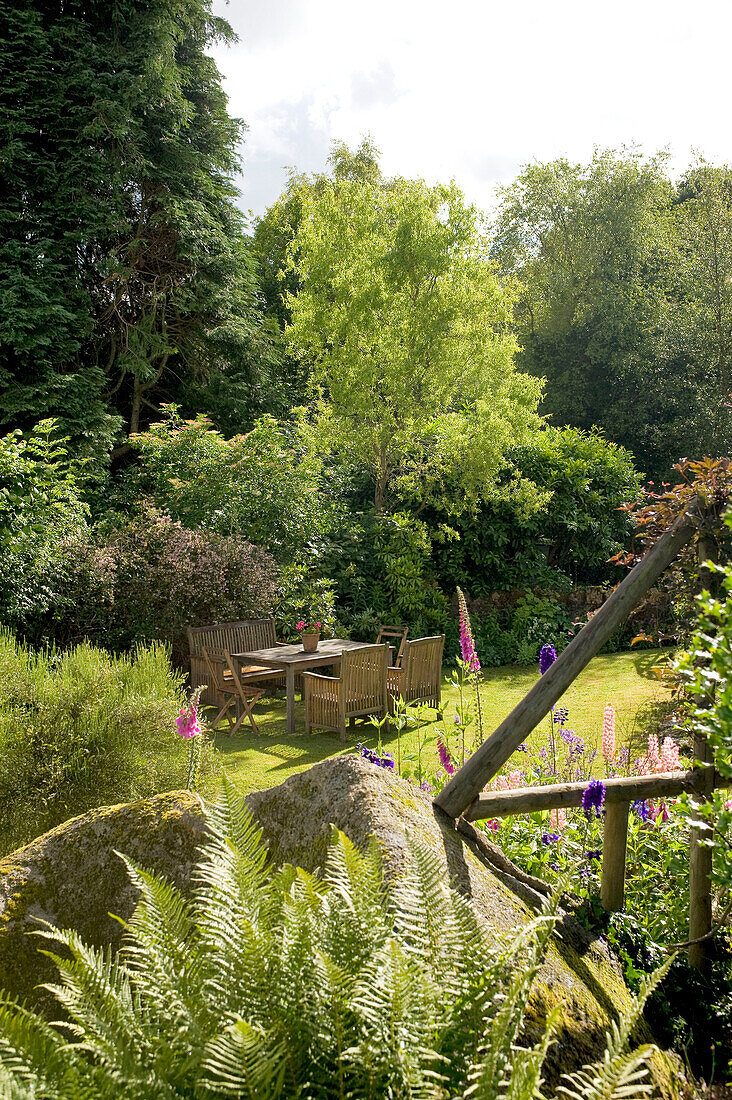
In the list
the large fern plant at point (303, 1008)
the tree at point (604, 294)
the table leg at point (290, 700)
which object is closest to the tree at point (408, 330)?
the table leg at point (290, 700)

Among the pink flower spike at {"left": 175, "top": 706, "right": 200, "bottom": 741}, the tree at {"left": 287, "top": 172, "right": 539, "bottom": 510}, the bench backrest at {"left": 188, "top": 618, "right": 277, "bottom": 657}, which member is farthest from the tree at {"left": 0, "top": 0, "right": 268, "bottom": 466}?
the pink flower spike at {"left": 175, "top": 706, "right": 200, "bottom": 741}

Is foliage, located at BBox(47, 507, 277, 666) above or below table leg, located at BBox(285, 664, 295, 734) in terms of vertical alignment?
above

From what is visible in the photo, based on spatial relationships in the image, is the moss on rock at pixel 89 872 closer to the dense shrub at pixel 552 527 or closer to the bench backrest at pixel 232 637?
the bench backrest at pixel 232 637

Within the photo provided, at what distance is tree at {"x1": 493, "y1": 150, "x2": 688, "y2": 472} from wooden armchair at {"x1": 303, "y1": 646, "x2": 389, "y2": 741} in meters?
13.1

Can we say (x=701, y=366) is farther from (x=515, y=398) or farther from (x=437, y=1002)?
(x=437, y=1002)

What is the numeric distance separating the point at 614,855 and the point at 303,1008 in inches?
77.6

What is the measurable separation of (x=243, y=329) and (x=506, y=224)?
41.3 feet

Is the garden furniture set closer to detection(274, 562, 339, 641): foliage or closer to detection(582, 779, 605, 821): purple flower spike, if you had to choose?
detection(274, 562, 339, 641): foliage

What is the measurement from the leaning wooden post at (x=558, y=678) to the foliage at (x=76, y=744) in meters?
2.03

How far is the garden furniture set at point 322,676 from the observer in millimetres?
7242

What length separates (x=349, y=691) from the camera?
7.15 meters

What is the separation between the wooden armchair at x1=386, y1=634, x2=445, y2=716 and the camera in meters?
7.48

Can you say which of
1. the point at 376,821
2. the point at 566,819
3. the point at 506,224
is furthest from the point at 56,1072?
the point at 506,224

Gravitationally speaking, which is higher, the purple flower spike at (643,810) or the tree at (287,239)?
the tree at (287,239)
